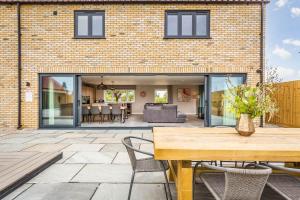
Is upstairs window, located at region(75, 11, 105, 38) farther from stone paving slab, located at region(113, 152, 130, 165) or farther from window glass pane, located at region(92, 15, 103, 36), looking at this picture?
stone paving slab, located at region(113, 152, 130, 165)

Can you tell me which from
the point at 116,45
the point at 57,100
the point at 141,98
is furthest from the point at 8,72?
the point at 141,98

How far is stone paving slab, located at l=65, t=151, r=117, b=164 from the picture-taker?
4.38m

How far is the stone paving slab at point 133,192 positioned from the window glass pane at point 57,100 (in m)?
5.86

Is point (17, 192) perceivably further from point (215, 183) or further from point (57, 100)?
point (57, 100)

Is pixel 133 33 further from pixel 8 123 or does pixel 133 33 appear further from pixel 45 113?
pixel 8 123

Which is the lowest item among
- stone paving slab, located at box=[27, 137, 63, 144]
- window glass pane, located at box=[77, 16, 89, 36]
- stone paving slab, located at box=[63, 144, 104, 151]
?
stone paving slab, located at box=[63, 144, 104, 151]

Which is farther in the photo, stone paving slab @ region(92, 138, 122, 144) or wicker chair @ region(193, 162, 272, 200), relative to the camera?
stone paving slab @ region(92, 138, 122, 144)

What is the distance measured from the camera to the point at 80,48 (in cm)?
831

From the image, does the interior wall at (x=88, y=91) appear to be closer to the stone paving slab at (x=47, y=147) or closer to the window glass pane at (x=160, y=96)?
the window glass pane at (x=160, y=96)

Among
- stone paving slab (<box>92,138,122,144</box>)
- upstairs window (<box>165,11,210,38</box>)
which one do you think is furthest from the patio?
upstairs window (<box>165,11,210,38</box>)

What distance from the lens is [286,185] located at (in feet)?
7.26

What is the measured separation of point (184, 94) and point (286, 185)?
53.6 ft

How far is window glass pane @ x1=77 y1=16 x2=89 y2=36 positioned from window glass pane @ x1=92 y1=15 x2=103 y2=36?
0.26m

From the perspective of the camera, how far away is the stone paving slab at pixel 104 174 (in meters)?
3.42
